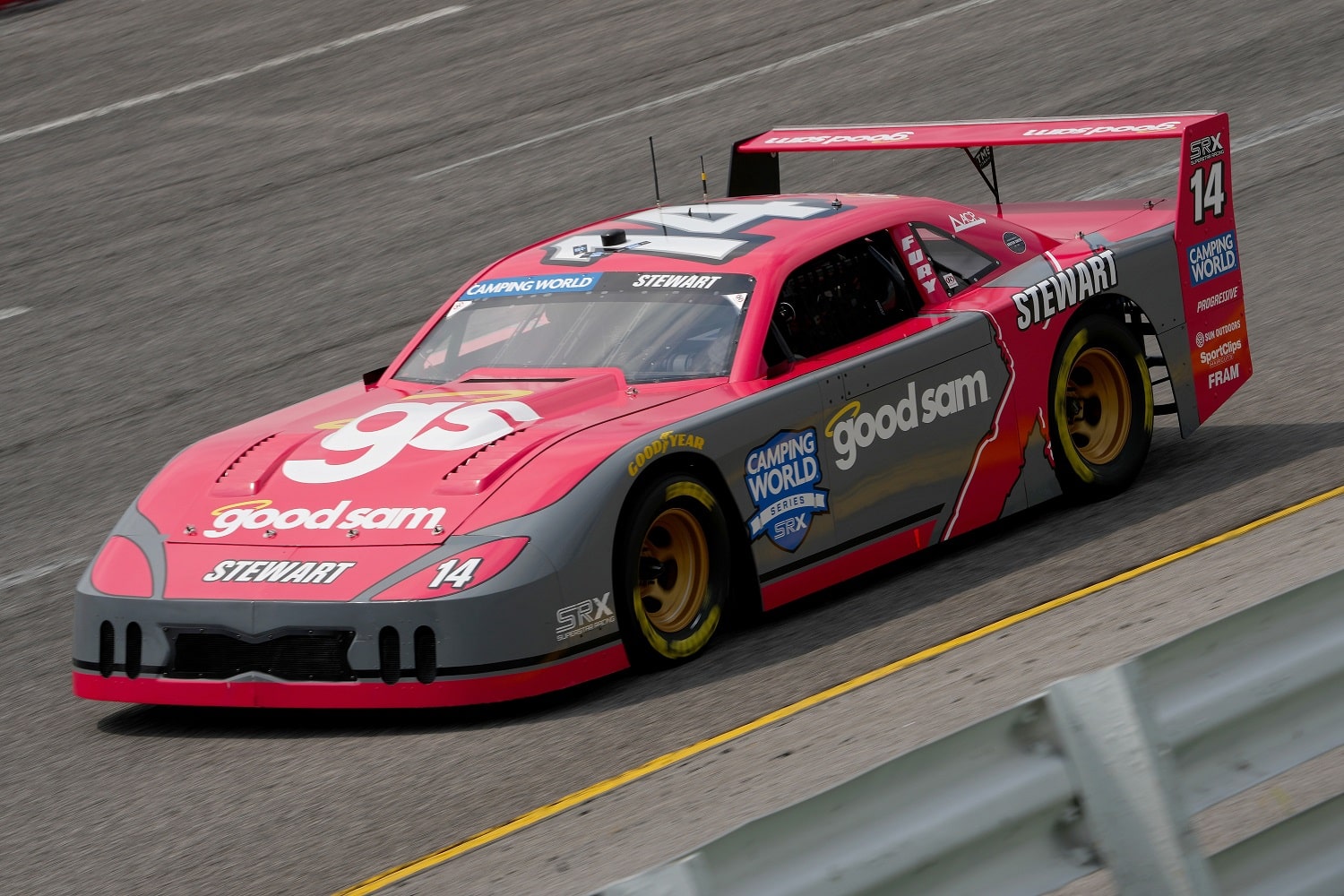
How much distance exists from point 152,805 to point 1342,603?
11.4ft

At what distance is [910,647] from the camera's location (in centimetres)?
657

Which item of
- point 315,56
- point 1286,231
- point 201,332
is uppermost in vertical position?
point 315,56

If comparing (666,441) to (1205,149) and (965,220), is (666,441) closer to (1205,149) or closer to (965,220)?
(965,220)

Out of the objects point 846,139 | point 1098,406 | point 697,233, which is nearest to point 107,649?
point 697,233

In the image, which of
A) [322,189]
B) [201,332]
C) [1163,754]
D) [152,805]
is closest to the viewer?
[1163,754]

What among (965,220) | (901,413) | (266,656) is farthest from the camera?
(965,220)

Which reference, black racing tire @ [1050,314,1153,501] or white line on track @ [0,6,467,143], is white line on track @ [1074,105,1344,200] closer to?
black racing tire @ [1050,314,1153,501]

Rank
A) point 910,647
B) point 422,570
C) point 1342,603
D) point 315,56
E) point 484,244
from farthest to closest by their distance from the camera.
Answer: point 315,56, point 484,244, point 910,647, point 422,570, point 1342,603

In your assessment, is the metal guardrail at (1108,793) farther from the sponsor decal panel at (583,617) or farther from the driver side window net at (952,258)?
the driver side window net at (952,258)

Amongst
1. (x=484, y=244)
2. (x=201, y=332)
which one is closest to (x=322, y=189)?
(x=484, y=244)

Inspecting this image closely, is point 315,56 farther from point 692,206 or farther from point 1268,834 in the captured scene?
point 1268,834

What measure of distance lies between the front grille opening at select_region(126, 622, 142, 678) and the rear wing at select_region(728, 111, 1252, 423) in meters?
4.22

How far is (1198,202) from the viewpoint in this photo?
29.4 ft

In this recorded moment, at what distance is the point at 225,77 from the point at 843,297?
1253 centimetres
